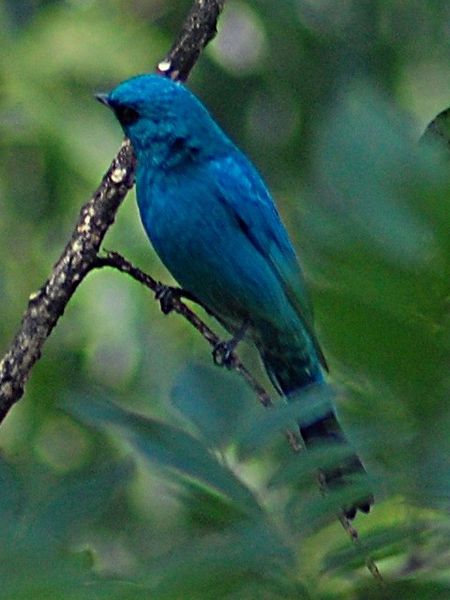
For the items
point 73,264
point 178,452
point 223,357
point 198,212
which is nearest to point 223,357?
point 223,357

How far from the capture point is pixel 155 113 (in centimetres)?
326

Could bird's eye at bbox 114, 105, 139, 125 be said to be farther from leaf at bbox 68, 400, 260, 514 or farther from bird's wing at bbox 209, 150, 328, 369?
leaf at bbox 68, 400, 260, 514

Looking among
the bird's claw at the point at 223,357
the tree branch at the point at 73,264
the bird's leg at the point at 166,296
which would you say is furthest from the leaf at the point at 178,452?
the bird's leg at the point at 166,296

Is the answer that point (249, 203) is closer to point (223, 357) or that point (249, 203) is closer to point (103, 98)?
point (103, 98)

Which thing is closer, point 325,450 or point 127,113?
point 325,450

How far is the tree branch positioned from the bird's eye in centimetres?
47

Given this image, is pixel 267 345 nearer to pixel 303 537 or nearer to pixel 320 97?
pixel 320 97

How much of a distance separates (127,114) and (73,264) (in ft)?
3.16

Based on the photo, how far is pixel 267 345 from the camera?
9.54 feet

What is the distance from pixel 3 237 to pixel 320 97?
1.25 metres

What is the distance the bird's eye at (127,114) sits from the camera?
3262 millimetres

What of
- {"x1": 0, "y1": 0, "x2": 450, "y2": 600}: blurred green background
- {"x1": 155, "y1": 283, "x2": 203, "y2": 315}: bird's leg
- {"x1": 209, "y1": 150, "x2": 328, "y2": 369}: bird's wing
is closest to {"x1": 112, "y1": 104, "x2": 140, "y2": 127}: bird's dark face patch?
{"x1": 209, "y1": 150, "x2": 328, "y2": 369}: bird's wing

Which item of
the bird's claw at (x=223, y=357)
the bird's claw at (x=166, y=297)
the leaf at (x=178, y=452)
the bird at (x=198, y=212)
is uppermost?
the bird at (x=198, y=212)

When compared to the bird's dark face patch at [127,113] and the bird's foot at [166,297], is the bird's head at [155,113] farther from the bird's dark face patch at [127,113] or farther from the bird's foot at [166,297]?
the bird's foot at [166,297]
